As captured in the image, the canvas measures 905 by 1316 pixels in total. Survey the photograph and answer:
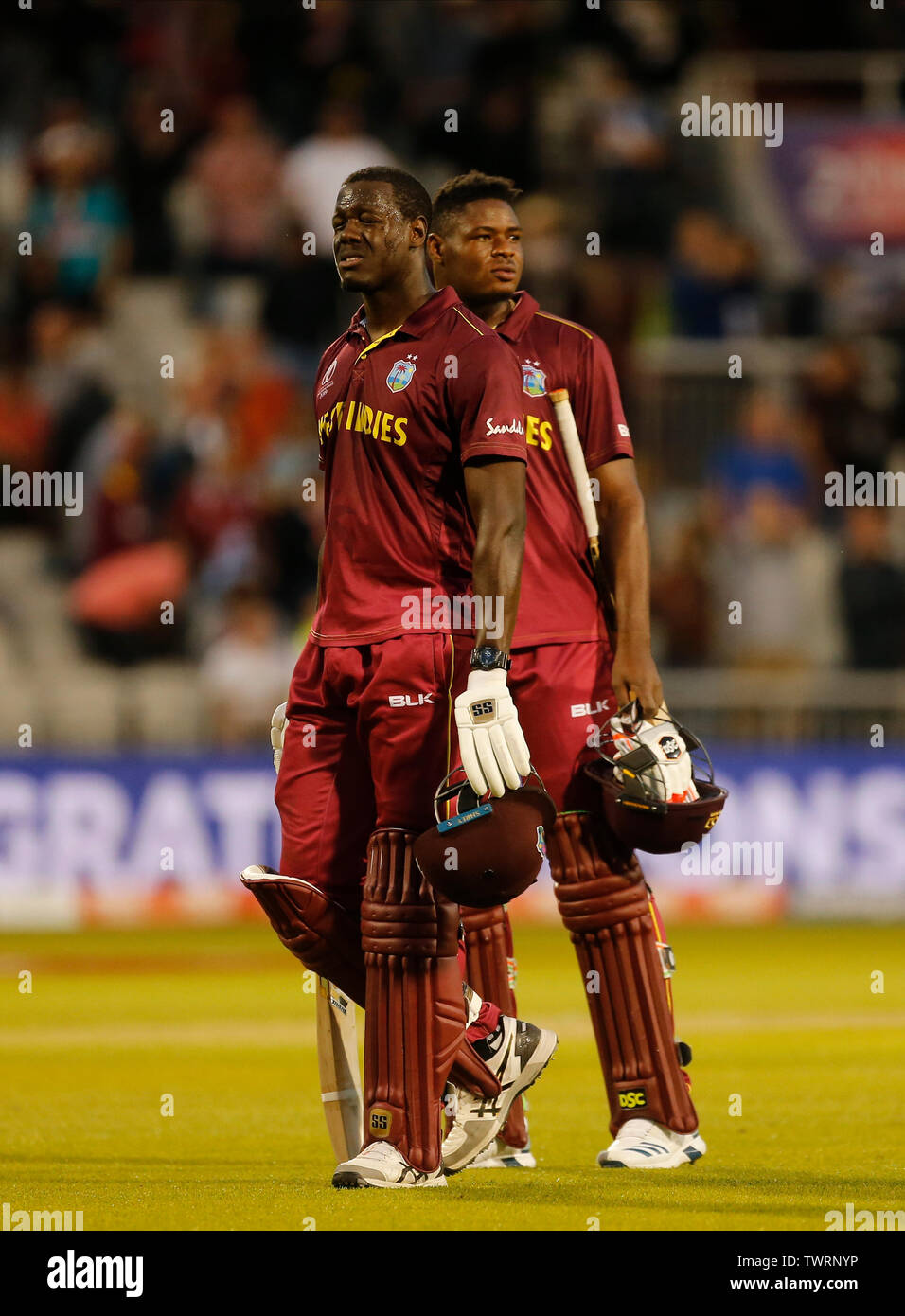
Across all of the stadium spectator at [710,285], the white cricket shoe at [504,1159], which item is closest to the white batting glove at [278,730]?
the white cricket shoe at [504,1159]

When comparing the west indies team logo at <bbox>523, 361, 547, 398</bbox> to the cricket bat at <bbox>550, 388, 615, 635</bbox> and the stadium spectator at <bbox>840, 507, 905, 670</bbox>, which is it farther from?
the stadium spectator at <bbox>840, 507, 905, 670</bbox>

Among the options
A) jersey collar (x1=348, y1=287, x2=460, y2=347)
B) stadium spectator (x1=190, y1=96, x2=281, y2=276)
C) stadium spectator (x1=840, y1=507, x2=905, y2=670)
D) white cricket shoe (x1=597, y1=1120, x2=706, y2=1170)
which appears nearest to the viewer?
jersey collar (x1=348, y1=287, x2=460, y2=347)

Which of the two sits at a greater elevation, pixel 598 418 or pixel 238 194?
pixel 238 194

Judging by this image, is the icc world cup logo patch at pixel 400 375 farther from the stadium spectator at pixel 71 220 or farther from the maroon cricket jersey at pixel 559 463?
the stadium spectator at pixel 71 220

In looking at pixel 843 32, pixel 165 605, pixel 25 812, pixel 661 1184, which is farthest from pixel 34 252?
pixel 661 1184

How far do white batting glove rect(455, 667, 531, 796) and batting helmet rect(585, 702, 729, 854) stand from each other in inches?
37.3

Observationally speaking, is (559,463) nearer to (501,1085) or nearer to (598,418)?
(598,418)

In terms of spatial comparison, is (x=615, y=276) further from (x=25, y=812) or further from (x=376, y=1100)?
(x=376, y=1100)

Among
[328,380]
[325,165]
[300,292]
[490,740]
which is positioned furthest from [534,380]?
[325,165]

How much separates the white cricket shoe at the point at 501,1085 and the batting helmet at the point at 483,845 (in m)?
0.74

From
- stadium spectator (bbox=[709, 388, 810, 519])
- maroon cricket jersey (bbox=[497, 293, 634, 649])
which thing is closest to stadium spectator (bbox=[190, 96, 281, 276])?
stadium spectator (bbox=[709, 388, 810, 519])

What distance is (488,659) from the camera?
567 cm

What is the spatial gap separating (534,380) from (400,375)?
0.90 meters

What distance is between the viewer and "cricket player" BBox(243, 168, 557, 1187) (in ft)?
19.2
